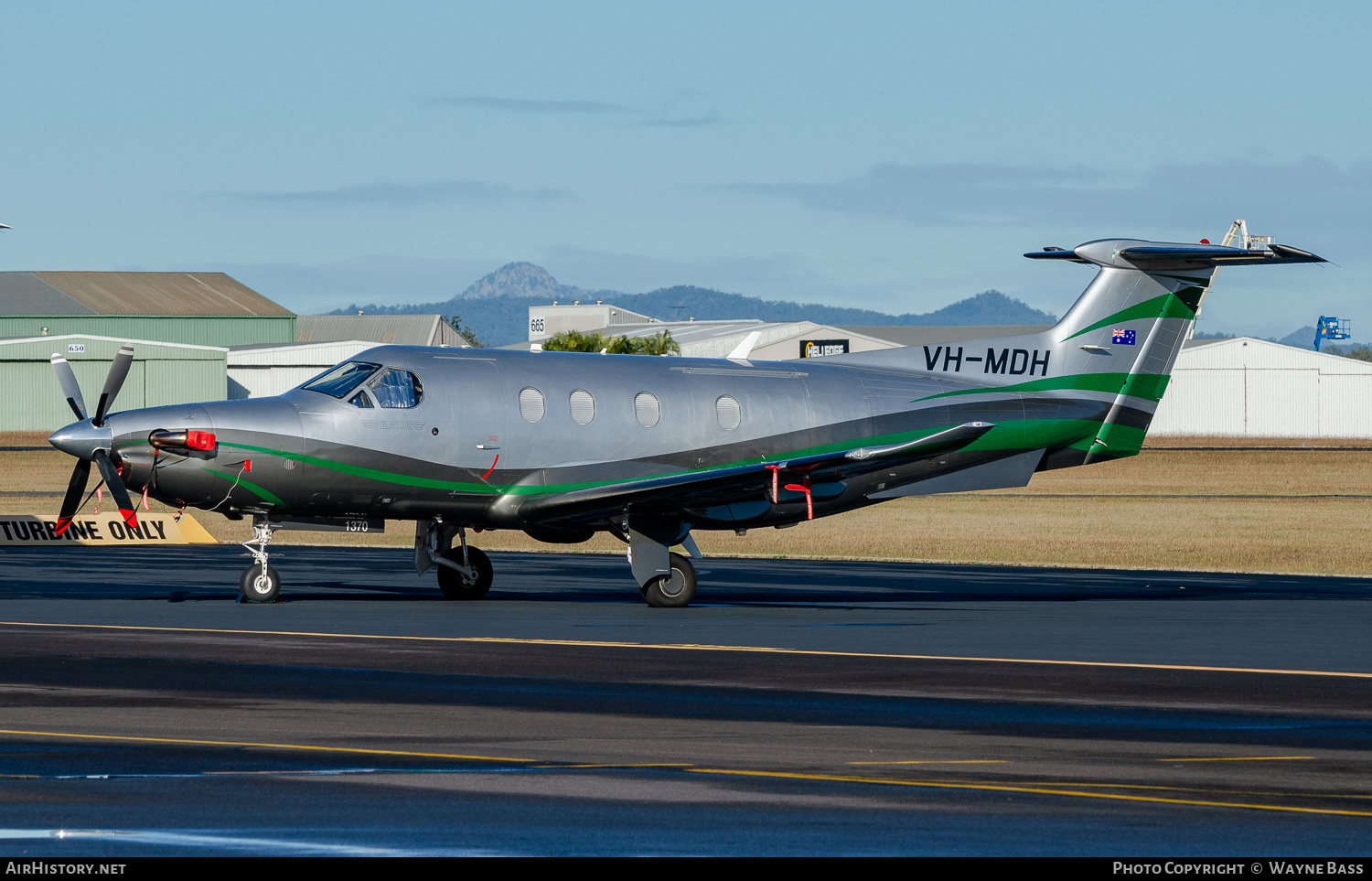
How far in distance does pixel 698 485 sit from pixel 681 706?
354 inches

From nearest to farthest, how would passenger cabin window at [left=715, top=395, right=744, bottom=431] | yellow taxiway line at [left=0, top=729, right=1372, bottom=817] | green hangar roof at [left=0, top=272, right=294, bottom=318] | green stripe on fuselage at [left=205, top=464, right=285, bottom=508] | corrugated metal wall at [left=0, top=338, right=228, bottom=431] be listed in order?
1. yellow taxiway line at [left=0, top=729, right=1372, bottom=817]
2. green stripe on fuselage at [left=205, top=464, right=285, bottom=508]
3. passenger cabin window at [left=715, top=395, right=744, bottom=431]
4. corrugated metal wall at [left=0, top=338, right=228, bottom=431]
5. green hangar roof at [left=0, top=272, right=294, bottom=318]

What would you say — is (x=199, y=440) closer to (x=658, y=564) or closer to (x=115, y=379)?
(x=115, y=379)

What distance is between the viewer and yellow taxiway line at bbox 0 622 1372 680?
15.8 metres

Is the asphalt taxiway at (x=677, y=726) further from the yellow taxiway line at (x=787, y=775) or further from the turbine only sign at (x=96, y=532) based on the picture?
the turbine only sign at (x=96, y=532)

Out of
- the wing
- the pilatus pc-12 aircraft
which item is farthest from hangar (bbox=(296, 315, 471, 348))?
the wing

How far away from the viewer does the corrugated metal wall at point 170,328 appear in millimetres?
115188

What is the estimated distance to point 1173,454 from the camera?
8244cm

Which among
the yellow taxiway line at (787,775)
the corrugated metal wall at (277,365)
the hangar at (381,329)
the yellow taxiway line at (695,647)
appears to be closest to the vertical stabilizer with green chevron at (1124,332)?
the yellow taxiway line at (695,647)

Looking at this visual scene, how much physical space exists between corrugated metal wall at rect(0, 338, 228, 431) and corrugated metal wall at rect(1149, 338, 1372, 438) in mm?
67844

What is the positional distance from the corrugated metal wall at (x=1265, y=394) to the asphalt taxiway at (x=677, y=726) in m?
103

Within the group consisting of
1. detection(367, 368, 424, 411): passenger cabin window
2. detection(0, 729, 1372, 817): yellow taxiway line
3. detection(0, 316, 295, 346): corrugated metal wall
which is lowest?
detection(0, 729, 1372, 817): yellow taxiway line

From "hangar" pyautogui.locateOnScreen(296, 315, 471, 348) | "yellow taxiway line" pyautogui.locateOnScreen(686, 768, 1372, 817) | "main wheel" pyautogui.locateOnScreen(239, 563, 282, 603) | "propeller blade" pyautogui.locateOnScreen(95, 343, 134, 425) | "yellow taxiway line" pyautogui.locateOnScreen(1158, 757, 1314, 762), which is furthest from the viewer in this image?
"hangar" pyautogui.locateOnScreen(296, 315, 471, 348)

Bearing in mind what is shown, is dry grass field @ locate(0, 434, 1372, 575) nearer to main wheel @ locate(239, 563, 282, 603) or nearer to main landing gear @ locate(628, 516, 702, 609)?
main landing gear @ locate(628, 516, 702, 609)

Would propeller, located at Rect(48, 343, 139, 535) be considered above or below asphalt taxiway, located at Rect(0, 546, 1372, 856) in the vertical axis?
above
